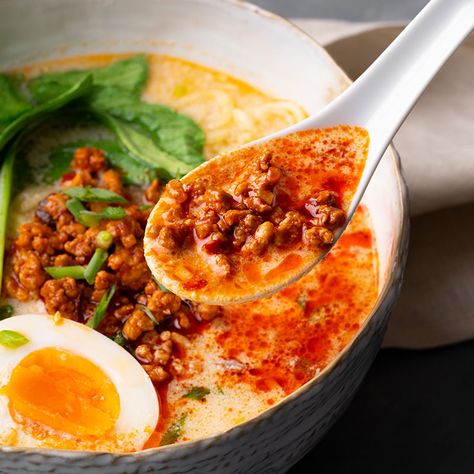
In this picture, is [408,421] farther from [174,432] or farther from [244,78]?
[244,78]

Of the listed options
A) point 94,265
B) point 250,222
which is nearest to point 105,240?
point 94,265

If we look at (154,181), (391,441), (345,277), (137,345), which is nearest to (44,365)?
(137,345)

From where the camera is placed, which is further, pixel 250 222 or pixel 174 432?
pixel 174 432

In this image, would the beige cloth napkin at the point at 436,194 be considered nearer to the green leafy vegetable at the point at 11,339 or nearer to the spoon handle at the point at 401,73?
the spoon handle at the point at 401,73

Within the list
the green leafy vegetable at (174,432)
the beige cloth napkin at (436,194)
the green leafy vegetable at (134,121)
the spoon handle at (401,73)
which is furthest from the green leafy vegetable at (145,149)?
the green leafy vegetable at (174,432)

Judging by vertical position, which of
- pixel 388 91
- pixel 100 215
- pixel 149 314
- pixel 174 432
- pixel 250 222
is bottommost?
pixel 174 432

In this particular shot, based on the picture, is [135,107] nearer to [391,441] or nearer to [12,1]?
[12,1]

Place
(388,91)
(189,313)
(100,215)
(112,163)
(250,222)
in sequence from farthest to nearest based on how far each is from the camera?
(112,163) → (100,215) → (189,313) → (388,91) → (250,222)
